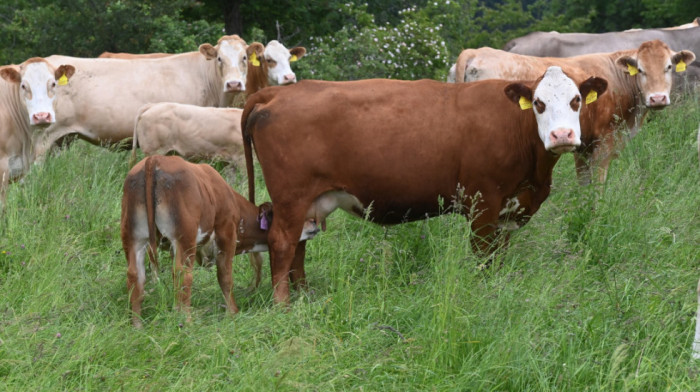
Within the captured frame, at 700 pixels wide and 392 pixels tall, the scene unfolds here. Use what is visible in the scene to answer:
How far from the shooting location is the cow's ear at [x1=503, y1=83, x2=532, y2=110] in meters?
6.47

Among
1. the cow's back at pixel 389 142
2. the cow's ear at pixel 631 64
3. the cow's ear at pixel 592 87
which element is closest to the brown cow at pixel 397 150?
the cow's back at pixel 389 142

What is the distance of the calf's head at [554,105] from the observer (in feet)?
20.4

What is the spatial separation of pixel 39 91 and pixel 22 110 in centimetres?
23

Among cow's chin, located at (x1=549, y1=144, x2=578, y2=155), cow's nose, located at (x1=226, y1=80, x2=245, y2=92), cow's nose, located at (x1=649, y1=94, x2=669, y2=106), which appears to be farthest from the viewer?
cow's nose, located at (x1=226, y1=80, x2=245, y2=92)

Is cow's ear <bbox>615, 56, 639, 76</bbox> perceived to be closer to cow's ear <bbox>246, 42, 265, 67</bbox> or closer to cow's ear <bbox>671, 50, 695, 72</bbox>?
cow's ear <bbox>671, 50, 695, 72</bbox>

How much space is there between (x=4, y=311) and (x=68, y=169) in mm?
3416

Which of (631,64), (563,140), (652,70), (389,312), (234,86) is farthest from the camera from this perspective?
(234,86)

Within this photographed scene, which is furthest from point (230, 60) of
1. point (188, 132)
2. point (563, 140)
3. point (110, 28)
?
point (110, 28)

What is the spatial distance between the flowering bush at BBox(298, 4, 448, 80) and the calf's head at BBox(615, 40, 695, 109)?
26.8ft

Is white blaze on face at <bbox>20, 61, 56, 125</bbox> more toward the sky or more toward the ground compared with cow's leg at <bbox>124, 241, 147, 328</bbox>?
more toward the sky

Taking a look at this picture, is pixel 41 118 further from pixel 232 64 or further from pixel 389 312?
pixel 389 312

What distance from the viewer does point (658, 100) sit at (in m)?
9.70

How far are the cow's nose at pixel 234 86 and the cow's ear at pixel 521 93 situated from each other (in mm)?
5272

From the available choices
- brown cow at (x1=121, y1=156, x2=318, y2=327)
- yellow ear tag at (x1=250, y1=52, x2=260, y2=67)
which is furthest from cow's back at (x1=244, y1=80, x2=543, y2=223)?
yellow ear tag at (x1=250, y1=52, x2=260, y2=67)
